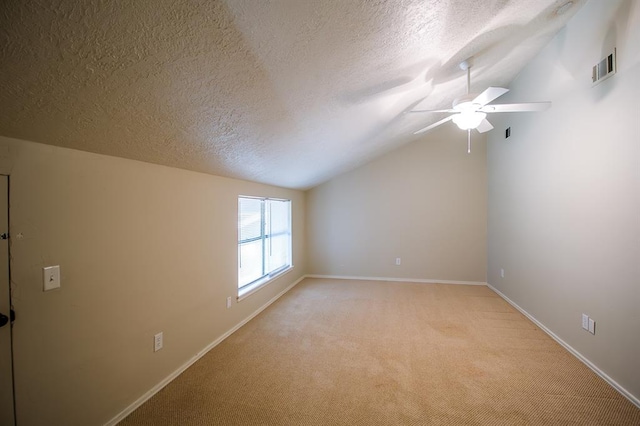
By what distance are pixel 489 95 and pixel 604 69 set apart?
0.90 meters

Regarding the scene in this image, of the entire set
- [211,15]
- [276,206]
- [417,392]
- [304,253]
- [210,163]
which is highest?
[211,15]

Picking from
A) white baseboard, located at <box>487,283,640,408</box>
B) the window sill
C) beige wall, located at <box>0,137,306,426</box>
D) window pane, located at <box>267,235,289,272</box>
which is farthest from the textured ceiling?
white baseboard, located at <box>487,283,640,408</box>

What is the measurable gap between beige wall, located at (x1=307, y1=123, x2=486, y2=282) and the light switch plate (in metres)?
4.03

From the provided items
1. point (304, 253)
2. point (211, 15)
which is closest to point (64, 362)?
point (211, 15)

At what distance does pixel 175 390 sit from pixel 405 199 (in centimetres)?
414

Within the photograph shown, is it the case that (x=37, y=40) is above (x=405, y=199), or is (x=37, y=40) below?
above

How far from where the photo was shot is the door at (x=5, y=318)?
117 centimetres

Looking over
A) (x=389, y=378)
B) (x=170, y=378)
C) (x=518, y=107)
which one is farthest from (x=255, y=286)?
(x=518, y=107)

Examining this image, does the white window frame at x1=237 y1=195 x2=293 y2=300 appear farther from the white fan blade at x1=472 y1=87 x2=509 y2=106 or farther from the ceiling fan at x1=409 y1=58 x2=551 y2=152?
the white fan blade at x1=472 y1=87 x2=509 y2=106

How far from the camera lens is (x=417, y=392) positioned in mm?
1902

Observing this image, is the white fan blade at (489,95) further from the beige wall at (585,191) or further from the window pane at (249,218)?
the window pane at (249,218)

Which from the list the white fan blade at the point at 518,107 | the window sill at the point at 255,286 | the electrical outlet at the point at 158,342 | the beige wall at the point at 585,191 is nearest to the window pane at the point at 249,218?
the window sill at the point at 255,286

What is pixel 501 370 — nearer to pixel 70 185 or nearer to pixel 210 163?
pixel 210 163

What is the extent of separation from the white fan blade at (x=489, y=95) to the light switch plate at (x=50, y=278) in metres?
2.75
